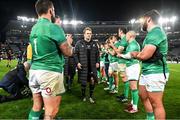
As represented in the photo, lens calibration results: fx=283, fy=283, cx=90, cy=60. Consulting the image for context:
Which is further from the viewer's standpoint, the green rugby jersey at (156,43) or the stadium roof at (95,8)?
the stadium roof at (95,8)

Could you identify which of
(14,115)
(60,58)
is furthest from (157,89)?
(14,115)

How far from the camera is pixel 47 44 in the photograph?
4109 mm

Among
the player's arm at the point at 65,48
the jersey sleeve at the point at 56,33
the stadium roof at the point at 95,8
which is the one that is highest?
the stadium roof at the point at 95,8

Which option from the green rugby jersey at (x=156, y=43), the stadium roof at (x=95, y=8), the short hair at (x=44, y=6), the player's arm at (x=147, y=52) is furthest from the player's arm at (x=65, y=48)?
the stadium roof at (x=95, y=8)

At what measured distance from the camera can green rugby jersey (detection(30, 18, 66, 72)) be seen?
4.05m

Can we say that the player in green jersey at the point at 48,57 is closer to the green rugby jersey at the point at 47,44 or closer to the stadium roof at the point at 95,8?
the green rugby jersey at the point at 47,44

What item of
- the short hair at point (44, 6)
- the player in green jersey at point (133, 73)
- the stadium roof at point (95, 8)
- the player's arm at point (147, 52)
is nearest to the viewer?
the short hair at point (44, 6)

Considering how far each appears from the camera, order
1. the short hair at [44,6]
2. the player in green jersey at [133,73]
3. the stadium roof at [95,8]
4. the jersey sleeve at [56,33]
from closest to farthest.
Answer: the jersey sleeve at [56,33]
the short hair at [44,6]
the player in green jersey at [133,73]
the stadium roof at [95,8]

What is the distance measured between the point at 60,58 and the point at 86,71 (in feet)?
16.2

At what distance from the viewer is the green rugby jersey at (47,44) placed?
13.3 ft

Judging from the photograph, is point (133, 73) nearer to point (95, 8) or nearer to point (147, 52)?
point (147, 52)

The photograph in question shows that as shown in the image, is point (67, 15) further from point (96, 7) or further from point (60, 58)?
point (60, 58)

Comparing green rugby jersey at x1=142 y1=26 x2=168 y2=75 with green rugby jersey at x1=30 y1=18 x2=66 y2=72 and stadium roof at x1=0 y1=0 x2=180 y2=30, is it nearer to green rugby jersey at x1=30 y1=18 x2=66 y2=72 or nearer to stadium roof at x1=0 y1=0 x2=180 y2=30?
green rugby jersey at x1=30 y1=18 x2=66 y2=72

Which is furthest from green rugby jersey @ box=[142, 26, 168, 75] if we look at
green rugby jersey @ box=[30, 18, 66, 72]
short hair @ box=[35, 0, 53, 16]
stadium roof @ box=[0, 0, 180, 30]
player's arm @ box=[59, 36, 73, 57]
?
stadium roof @ box=[0, 0, 180, 30]
